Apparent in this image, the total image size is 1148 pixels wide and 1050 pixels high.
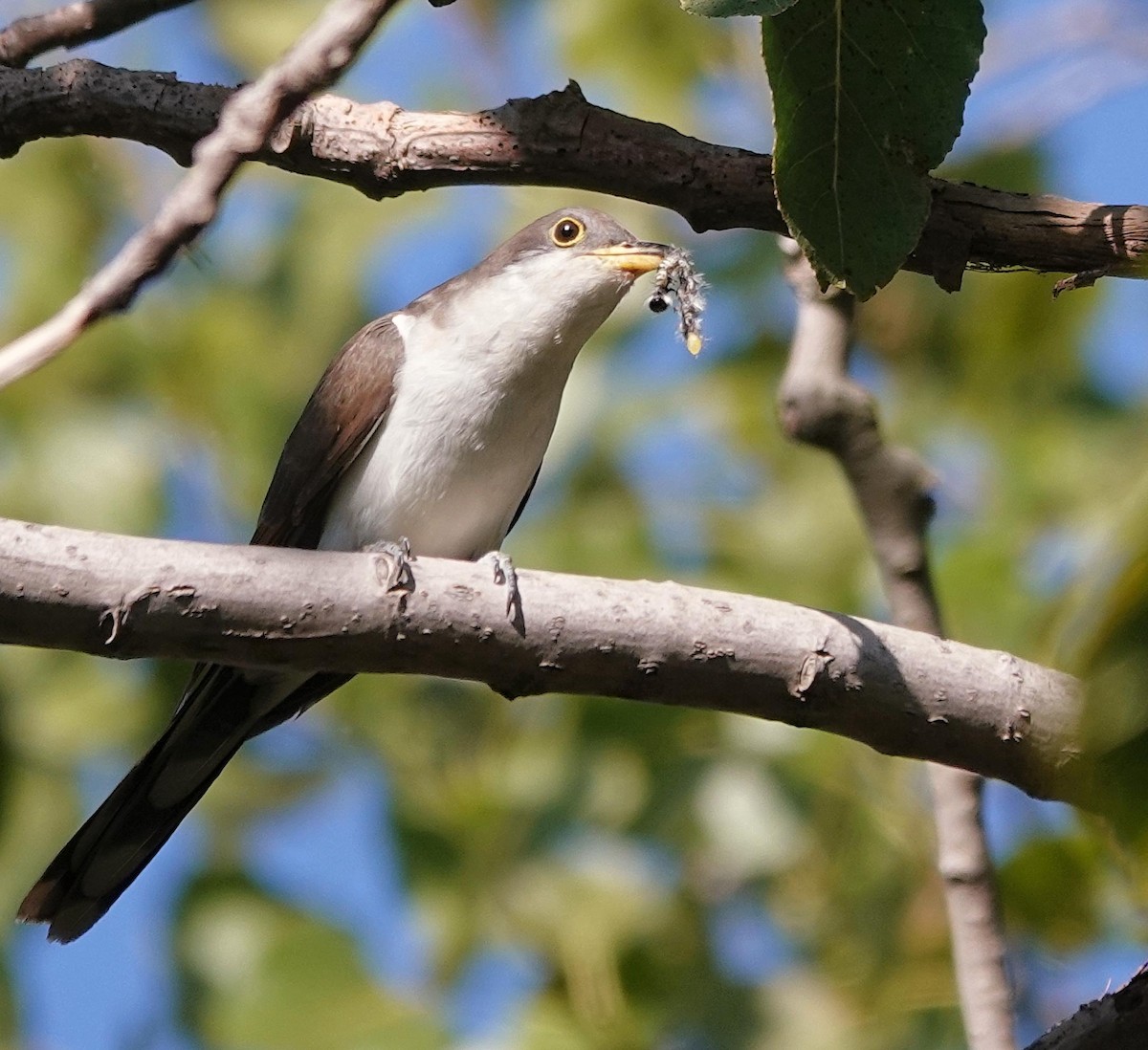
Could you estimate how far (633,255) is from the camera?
4355mm

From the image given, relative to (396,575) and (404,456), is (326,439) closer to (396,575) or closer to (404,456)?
(404,456)

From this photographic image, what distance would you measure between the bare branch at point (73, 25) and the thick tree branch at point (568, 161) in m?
0.27

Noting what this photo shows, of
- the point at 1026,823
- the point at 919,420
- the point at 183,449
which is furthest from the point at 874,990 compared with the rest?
the point at 183,449

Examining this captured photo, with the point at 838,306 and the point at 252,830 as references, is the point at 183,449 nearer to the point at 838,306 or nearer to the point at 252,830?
the point at 252,830

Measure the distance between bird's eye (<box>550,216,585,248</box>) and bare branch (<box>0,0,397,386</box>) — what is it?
290cm

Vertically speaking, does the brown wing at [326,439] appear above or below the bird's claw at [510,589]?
above

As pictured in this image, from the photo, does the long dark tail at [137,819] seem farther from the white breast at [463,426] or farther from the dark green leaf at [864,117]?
the dark green leaf at [864,117]

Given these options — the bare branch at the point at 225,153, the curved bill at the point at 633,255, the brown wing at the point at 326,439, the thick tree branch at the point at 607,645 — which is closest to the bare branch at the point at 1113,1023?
the thick tree branch at the point at 607,645

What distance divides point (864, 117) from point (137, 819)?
9.78 feet

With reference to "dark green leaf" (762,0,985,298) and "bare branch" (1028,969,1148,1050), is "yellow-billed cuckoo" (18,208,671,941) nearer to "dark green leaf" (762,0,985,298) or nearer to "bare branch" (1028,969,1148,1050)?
"dark green leaf" (762,0,985,298)

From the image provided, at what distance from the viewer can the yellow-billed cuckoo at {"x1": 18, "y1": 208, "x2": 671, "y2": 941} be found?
413 centimetres

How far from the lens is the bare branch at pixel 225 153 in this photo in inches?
57.9

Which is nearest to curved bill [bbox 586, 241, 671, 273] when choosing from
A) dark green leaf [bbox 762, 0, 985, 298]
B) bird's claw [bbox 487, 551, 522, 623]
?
bird's claw [bbox 487, 551, 522, 623]

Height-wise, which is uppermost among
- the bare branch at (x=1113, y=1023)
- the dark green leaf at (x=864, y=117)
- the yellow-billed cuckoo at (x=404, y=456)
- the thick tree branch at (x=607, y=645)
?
the yellow-billed cuckoo at (x=404, y=456)
